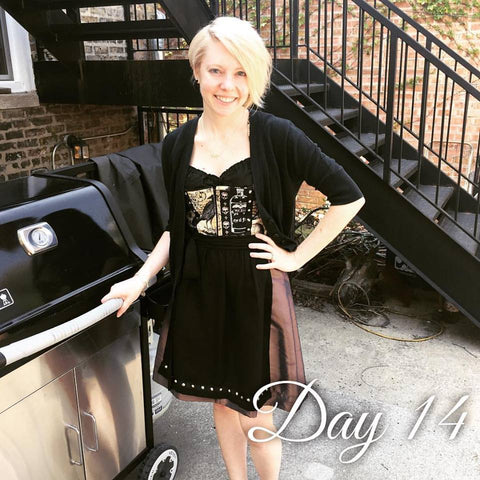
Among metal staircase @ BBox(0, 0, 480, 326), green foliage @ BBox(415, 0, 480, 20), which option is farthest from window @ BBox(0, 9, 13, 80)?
green foliage @ BBox(415, 0, 480, 20)

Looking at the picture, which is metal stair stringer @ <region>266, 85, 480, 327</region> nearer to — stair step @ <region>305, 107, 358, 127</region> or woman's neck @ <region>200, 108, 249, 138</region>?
stair step @ <region>305, 107, 358, 127</region>

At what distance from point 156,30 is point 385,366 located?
286 cm

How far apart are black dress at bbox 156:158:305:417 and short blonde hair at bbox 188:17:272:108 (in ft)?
0.84

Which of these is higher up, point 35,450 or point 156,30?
point 156,30

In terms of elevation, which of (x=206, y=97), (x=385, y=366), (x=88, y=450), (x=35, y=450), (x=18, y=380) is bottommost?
(x=385, y=366)

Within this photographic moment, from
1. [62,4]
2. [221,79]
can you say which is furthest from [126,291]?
[62,4]

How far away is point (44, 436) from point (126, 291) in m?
0.49

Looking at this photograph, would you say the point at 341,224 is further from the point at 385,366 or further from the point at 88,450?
the point at 385,366

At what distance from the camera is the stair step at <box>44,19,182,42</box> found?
3.85 metres

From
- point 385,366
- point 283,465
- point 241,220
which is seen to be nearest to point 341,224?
point 241,220

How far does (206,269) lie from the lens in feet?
5.80

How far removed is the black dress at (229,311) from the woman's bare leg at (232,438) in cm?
16

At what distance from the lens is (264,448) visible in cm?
197

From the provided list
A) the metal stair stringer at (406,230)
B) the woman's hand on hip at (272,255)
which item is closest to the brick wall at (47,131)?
the metal stair stringer at (406,230)
